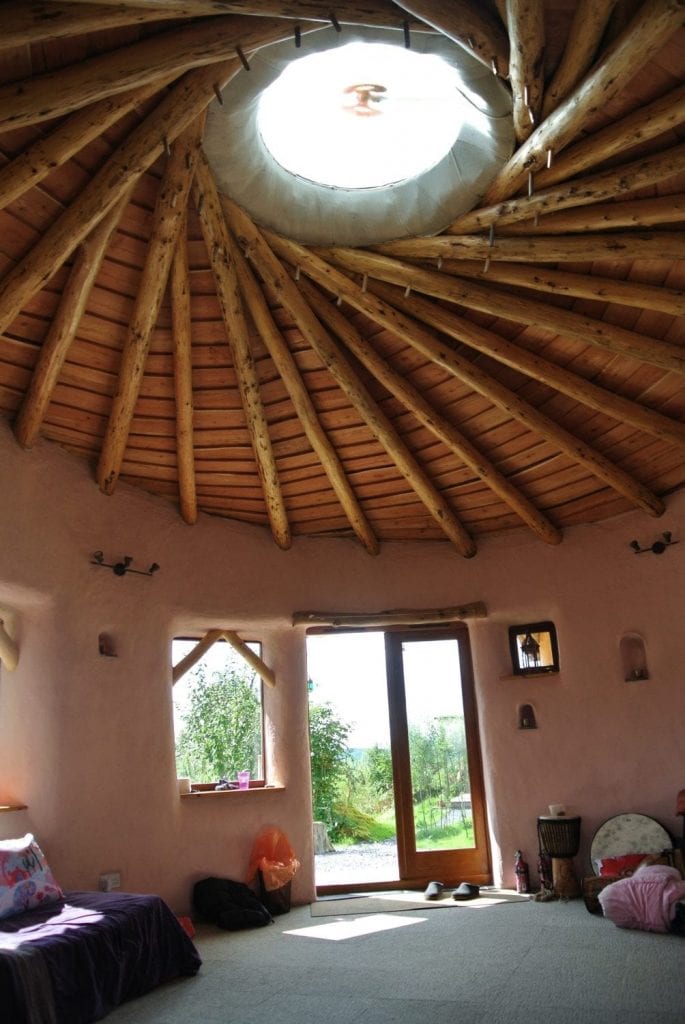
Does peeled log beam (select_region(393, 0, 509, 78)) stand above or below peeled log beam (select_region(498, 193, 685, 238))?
above

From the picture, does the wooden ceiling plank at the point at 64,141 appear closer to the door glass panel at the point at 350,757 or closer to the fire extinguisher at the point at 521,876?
the door glass panel at the point at 350,757

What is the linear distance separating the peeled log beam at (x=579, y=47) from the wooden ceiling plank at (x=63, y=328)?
2227 millimetres

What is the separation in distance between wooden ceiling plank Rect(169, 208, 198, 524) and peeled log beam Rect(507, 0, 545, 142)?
73.9 inches

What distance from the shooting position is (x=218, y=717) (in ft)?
25.1

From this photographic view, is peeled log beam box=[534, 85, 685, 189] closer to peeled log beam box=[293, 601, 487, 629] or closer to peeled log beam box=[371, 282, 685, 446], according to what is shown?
peeled log beam box=[371, 282, 685, 446]

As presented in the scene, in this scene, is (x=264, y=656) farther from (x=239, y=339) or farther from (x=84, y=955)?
(x=84, y=955)

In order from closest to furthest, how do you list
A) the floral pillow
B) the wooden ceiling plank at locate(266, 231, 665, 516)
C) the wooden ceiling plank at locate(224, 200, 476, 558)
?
the floral pillow, the wooden ceiling plank at locate(224, 200, 476, 558), the wooden ceiling plank at locate(266, 231, 665, 516)

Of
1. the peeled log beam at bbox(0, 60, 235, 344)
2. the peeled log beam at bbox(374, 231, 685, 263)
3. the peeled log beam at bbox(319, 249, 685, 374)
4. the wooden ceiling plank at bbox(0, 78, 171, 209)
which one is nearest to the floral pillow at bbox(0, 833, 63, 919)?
the peeled log beam at bbox(0, 60, 235, 344)

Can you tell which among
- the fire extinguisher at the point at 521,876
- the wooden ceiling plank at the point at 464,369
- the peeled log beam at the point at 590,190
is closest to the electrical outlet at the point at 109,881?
the fire extinguisher at the point at 521,876

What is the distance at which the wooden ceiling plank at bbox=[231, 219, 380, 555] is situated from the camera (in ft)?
18.2

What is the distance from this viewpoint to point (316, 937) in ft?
19.5

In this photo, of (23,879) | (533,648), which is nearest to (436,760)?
(533,648)

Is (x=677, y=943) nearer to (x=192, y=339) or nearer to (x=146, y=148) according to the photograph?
(x=192, y=339)

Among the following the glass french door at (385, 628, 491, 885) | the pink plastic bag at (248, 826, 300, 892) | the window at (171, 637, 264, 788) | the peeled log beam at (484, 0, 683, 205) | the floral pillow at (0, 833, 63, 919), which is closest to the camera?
the peeled log beam at (484, 0, 683, 205)
